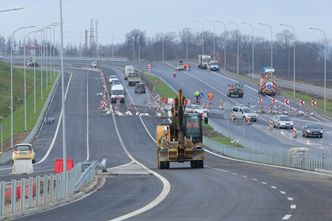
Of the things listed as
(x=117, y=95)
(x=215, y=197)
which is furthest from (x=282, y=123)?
(x=215, y=197)

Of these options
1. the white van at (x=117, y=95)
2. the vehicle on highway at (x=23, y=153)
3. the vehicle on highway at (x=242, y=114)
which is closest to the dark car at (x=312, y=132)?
the vehicle on highway at (x=242, y=114)

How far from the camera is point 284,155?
48625 mm

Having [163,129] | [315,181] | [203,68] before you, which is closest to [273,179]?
[315,181]

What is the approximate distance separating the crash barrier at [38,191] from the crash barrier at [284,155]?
45.9 ft

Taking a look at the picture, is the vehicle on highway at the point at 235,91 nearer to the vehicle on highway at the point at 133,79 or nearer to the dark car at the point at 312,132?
the vehicle on highway at the point at 133,79

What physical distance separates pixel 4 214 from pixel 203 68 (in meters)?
137

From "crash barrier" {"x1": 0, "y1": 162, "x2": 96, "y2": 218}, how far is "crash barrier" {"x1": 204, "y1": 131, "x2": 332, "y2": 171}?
14.0 m

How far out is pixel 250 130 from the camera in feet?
265

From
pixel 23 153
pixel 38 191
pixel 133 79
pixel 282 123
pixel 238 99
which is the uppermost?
pixel 38 191

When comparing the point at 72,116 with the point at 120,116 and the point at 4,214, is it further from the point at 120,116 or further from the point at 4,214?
the point at 4,214

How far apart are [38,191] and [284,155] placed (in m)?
25.0

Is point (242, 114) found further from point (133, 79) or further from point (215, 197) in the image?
point (215, 197)

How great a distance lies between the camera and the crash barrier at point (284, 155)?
42.5 metres

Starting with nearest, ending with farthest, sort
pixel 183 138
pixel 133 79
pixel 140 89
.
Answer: pixel 183 138 → pixel 140 89 → pixel 133 79
